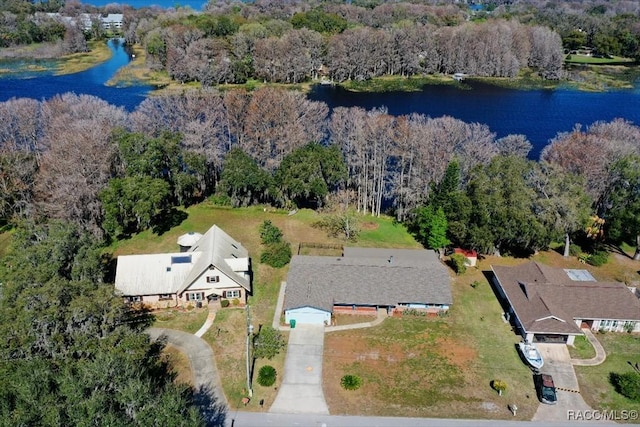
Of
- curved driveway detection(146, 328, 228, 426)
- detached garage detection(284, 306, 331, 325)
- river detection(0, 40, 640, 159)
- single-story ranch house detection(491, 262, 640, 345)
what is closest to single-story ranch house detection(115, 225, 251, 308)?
curved driveway detection(146, 328, 228, 426)

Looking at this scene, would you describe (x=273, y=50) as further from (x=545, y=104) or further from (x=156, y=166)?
(x=156, y=166)

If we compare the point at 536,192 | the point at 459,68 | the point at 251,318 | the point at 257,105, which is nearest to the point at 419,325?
the point at 251,318

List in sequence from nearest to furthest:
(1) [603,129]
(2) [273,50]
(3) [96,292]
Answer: (3) [96,292], (1) [603,129], (2) [273,50]

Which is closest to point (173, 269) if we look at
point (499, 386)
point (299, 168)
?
point (299, 168)

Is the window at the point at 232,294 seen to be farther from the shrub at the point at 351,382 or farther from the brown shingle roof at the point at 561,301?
the brown shingle roof at the point at 561,301

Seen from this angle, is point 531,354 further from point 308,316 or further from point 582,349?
point 308,316

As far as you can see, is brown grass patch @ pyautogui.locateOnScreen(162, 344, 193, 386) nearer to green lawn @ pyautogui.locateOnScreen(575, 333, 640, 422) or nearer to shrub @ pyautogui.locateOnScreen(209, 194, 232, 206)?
shrub @ pyautogui.locateOnScreen(209, 194, 232, 206)

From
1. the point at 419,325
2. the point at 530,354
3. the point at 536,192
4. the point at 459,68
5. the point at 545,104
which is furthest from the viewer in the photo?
the point at 459,68

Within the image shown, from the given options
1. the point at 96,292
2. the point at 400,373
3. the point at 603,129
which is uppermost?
the point at 603,129

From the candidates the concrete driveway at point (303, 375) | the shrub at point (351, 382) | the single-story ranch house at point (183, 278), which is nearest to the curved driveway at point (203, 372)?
the single-story ranch house at point (183, 278)
